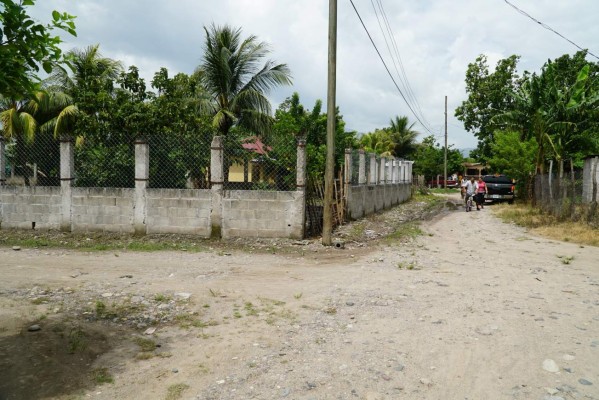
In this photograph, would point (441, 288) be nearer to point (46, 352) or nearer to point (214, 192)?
point (46, 352)

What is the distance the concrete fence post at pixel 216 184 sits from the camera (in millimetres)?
10086

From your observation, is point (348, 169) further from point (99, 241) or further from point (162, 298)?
point (162, 298)

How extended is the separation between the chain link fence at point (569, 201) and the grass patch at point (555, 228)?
21 cm

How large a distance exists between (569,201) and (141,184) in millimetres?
11827

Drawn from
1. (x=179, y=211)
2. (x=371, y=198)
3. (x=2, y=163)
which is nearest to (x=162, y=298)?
(x=179, y=211)

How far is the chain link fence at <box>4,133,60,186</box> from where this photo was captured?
1107 centimetres

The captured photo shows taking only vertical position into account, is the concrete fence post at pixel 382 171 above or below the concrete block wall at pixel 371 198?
above

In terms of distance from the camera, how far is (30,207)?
11.0 metres

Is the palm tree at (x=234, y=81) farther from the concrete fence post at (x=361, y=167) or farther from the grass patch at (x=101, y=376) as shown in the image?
the grass patch at (x=101, y=376)

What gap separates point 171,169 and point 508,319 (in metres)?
7.83

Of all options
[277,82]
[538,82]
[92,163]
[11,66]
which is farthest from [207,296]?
[538,82]

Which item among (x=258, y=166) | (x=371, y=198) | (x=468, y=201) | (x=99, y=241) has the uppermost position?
(x=258, y=166)

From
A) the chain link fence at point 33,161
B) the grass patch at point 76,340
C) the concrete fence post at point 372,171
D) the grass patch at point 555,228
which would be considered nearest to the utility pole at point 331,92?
the grass patch at point 76,340

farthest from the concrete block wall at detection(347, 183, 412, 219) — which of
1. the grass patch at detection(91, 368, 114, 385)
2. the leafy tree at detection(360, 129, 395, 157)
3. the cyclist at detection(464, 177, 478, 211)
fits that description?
the leafy tree at detection(360, 129, 395, 157)
